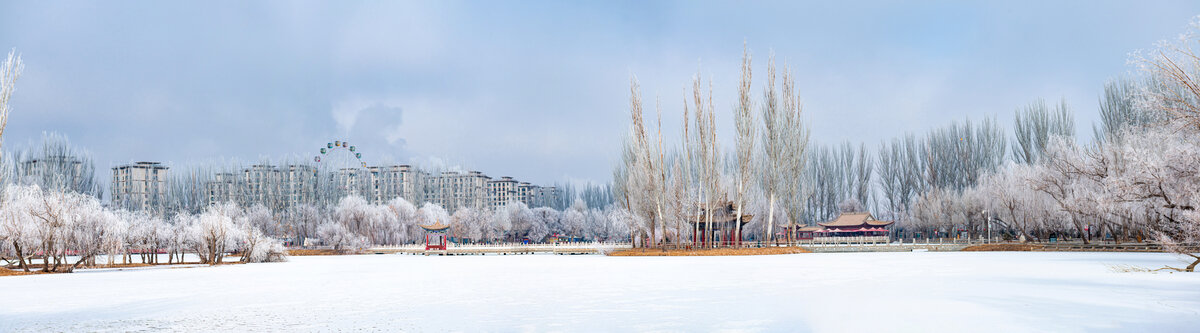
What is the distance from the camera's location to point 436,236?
52344 millimetres

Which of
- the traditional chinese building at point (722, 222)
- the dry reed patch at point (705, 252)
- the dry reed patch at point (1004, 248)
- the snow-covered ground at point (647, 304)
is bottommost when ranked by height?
the dry reed patch at point (1004, 248)

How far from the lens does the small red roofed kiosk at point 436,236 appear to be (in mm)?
50691

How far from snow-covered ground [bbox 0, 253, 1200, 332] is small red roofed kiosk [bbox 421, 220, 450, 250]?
32903mm

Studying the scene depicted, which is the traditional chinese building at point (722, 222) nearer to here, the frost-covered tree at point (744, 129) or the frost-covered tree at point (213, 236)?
the frost-covered tree at point (744, 129)

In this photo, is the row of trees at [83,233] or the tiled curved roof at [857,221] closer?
the row of trees at [83,233]

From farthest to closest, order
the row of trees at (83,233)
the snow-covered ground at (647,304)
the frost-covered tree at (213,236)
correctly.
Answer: the frost-covered tree at (213,236), the row of trees at (83,233), the snow-covered ground at (647,304)

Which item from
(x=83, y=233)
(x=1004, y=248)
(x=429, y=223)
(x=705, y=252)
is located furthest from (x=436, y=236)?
(x=1004, y=248)

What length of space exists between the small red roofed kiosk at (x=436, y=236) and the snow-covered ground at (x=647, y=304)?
1295 inches

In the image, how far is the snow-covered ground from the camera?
888 cm

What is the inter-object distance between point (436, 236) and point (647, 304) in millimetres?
42913

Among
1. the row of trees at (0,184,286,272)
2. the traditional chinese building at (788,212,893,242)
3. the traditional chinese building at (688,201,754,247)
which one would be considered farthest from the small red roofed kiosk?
the traditional chinese building at (788,212,893,242)

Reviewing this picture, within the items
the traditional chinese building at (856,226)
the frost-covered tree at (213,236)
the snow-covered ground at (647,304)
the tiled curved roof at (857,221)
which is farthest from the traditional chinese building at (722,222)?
the frost-covered tree at (213,236)

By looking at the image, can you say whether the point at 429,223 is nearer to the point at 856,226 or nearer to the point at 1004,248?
the point at 856,226

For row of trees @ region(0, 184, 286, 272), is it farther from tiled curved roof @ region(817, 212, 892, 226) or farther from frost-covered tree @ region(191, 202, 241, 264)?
tiled curved roof @ region(817, 212, 892, 226)
